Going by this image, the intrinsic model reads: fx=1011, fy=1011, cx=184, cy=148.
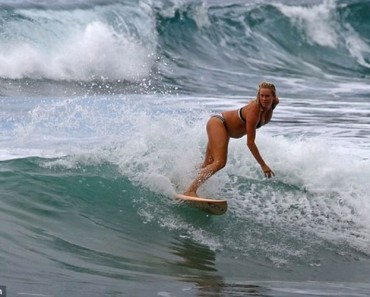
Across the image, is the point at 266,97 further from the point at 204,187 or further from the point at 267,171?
the point at 204,187

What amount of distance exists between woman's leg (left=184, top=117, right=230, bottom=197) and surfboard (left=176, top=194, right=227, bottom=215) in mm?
141

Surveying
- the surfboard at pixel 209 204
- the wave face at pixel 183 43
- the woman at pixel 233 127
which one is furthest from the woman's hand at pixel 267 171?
the wave face at pixel 183 43

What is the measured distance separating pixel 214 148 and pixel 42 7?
14.4 metres

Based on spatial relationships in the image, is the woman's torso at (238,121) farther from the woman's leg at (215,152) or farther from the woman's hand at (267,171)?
the woman's hand at (267,171)

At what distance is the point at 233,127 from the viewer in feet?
31.5

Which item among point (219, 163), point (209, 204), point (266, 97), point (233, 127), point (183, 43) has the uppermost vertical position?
point (266, 97)

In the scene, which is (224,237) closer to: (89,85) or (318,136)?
(318,136)

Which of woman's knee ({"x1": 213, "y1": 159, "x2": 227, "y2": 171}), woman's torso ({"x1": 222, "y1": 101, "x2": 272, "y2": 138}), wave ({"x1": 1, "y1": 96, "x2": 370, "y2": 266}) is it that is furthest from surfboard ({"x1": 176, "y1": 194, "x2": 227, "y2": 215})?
woman's torso ({"x1": 222, "y1": 101, "x2": 272, "y2": 138})

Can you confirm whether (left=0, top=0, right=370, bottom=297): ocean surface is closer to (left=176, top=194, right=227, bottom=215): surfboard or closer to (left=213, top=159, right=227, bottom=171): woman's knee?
(left=176, top=194, right=227, bottom=215): surfboard

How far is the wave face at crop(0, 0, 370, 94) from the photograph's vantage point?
20.9m

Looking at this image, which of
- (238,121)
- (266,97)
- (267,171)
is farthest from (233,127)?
(267,171)

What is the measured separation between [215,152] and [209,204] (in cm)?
53

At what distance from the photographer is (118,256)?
8.09 meters

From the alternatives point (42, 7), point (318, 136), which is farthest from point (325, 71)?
point (318, 136)
